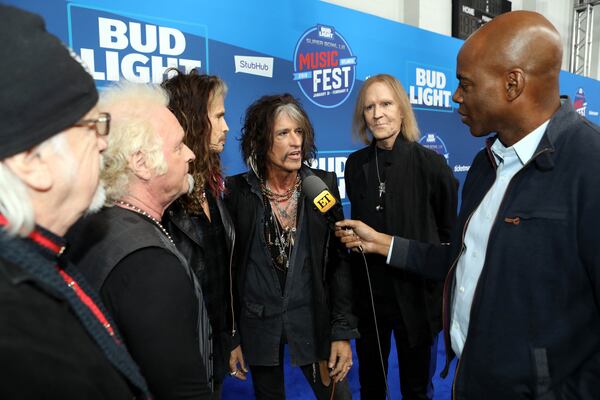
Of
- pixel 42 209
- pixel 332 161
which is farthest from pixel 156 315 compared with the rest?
pixel 332 161

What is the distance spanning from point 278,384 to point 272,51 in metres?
2.26

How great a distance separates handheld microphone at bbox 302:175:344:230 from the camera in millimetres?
1648

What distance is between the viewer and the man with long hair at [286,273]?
1775 mm

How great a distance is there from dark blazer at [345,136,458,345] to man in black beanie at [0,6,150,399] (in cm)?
164

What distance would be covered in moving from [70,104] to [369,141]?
80.3 inches

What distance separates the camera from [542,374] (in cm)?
101

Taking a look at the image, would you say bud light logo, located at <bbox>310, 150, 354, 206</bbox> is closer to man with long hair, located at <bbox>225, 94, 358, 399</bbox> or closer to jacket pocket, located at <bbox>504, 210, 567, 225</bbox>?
man with long hair, located at <bbox>225, 94, 358, 399</bbox>

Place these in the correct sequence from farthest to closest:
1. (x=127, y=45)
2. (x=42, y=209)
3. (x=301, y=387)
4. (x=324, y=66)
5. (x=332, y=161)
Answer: (x=332, y=161)
(x=324, y=66)
(x=301, y=387)
(x=127, y=45)
(x=42, y=209)

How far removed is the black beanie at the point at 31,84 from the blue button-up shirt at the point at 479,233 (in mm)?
998

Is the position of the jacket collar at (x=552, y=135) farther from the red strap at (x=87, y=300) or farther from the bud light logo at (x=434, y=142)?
the bud light logo at (x=434, y=142)

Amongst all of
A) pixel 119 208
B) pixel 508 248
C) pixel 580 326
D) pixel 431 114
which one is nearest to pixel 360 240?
pixel 508 248

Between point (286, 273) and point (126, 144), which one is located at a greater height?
point (126, 144)

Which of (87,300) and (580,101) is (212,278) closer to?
(87,300)

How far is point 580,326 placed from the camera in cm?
99
